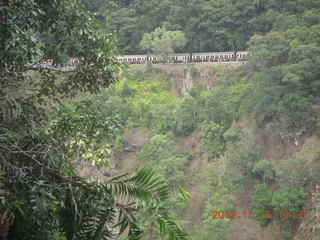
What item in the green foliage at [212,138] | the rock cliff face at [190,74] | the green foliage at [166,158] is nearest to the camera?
the green foliage at [166,158]

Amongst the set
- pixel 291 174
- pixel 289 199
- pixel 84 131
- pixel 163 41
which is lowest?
pixel 289 199

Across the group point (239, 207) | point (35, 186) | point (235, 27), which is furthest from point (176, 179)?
point (35, 186)

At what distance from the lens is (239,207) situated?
2011 cm

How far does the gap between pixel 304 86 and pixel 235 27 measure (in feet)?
33.5

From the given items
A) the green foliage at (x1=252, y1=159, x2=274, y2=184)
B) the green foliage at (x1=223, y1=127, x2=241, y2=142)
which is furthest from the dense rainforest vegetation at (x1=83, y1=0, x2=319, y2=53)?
the green foliage at (x1=252, y1=159, x2=274, y2=184)

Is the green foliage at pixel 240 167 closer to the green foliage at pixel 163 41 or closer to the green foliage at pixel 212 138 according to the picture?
the green foliage at pixel 212 138

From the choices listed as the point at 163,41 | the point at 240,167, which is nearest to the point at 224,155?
the point at 240,167

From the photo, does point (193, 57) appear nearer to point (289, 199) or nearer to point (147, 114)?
point (147, 114)

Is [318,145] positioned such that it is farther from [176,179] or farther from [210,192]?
[176,179]
